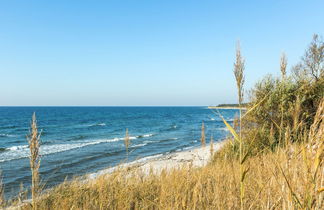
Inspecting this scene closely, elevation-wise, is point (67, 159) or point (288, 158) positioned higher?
point (288, 158)

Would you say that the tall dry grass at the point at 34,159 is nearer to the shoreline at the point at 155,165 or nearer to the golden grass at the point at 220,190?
the golden grass at the point at 220,190

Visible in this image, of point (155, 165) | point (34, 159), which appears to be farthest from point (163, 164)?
point (34, 159)

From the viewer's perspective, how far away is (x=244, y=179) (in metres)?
3.56

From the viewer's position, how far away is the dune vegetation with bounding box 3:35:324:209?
1251mm

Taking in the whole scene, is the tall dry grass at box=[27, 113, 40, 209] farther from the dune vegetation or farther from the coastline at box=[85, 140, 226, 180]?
the coastline at box=[85, 140, 226, 180]

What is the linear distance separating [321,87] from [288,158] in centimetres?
1006

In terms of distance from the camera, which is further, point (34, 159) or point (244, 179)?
point (244, 179)

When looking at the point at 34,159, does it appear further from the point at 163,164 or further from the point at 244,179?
the point at 163,164

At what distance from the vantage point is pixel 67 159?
1634cm

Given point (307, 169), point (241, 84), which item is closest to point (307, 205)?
point (307, 169)

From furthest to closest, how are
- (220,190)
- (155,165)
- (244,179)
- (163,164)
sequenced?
→ (155,165)
(163,164)
(244,179)
(220,190)

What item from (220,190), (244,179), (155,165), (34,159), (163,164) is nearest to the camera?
(34,159)

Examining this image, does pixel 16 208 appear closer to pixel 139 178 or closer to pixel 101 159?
pixel 139 178

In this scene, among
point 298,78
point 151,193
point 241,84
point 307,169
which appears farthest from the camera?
point 298,78
